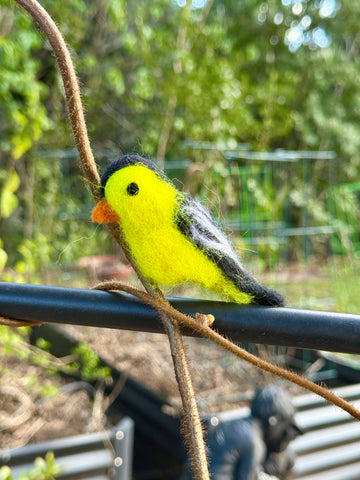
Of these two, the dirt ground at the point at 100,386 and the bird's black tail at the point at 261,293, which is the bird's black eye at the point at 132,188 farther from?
the dirt ground at the point at 100,386

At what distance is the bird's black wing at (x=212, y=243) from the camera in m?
0.30

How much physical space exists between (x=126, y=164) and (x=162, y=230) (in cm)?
5

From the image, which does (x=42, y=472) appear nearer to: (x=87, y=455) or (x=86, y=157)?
(x=87, y=455)

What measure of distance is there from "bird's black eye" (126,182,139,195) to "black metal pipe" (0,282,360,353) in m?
0.07

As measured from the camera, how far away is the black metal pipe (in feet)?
0.84

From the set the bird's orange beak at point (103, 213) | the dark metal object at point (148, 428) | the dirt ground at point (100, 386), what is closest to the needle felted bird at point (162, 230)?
the bird's orange beak at point (103, 213)

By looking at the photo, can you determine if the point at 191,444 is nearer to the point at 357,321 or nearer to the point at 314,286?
the point at 357,321

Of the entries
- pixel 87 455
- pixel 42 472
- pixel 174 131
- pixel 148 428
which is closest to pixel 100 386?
pixel 148 428

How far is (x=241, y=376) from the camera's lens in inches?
92.5

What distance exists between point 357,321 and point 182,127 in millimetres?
3432

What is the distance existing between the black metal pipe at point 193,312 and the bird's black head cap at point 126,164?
0.26 ft

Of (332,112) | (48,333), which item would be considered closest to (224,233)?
(48,333)

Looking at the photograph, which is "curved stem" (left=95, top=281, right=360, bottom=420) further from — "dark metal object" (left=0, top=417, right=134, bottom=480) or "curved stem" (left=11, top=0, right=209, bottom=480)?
"dark metal object" (left=0, top=417, right=134, bottom=480)

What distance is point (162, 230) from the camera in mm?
327
